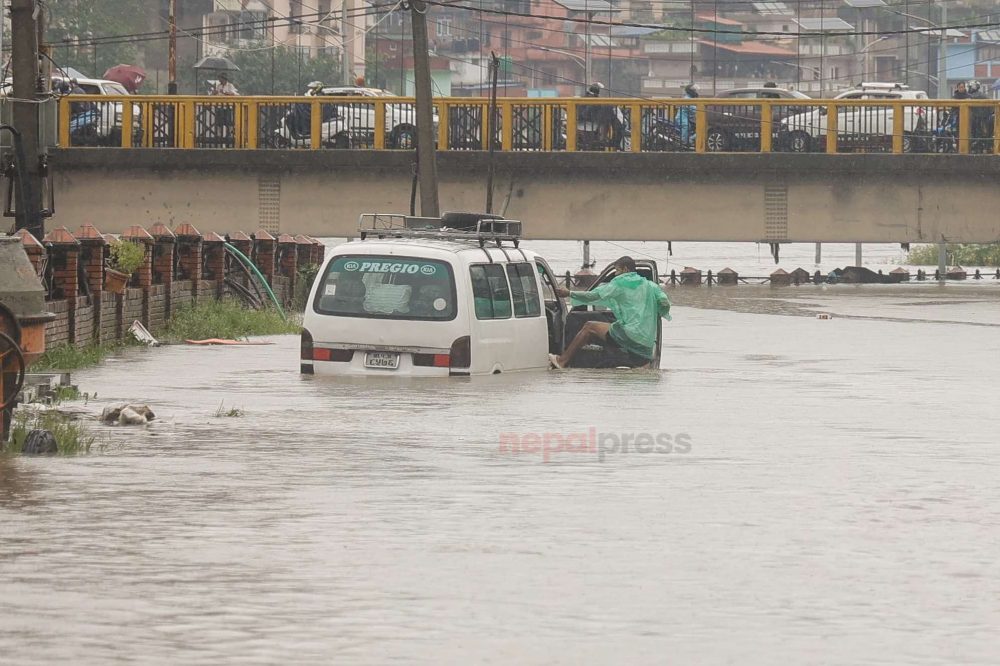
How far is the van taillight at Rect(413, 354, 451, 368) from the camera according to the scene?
17.9 m

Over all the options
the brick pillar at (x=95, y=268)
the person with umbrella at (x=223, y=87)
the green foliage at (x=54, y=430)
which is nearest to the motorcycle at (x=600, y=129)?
the person with umbrella at (x=223, y=87)

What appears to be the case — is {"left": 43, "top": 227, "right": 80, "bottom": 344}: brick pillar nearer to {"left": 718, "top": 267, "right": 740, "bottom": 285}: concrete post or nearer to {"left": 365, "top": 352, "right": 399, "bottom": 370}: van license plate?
{"left": 365, "top": 352, "right": 399, "bottom": 370}: van license plate

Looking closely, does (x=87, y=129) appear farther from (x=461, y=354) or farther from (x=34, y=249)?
(x=461, y=354)

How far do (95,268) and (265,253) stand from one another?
35.7 ft

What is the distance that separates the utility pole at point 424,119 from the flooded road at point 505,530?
51.9 feet

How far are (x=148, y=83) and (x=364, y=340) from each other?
96512 mm

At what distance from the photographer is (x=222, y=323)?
27891 millimetres

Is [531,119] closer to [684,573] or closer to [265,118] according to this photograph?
[265,118]

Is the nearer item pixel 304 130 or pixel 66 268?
pixel 66 268

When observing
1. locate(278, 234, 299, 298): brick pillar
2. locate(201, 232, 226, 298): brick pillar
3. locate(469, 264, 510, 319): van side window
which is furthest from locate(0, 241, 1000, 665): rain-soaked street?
locate(278, 234, 299, 298): brick pillar

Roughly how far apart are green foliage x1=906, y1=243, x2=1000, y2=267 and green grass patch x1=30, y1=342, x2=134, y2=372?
6299cm

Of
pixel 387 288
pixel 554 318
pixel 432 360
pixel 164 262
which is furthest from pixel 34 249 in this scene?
pixel 164 262

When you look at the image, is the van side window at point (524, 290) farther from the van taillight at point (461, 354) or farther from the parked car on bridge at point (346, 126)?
the parked car on bridge at point (346, 126)

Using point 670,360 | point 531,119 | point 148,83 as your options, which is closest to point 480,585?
point 670,360
